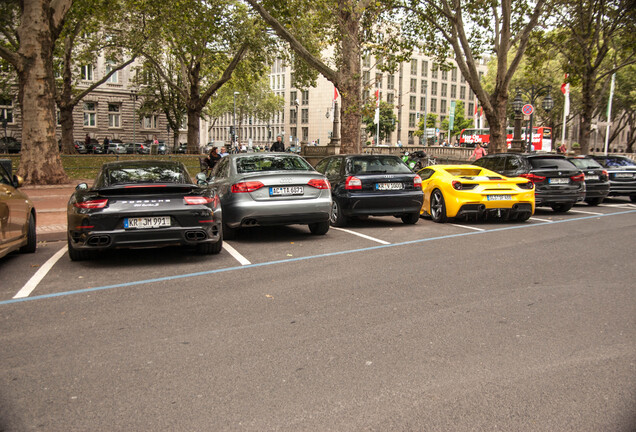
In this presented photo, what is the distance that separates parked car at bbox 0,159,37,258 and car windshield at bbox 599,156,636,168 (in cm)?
1741

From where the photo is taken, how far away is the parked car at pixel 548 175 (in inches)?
539

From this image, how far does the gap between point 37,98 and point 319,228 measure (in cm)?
1299

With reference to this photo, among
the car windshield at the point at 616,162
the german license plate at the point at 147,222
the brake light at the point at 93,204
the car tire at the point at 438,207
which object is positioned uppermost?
the car windshield at the point at 616,162

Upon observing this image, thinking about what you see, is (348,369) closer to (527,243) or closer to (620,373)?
(620,373)

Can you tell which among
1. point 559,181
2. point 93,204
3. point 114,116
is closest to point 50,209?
point 93,204

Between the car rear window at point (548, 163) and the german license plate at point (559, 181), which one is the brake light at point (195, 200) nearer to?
the car rear window at point (548, 163)

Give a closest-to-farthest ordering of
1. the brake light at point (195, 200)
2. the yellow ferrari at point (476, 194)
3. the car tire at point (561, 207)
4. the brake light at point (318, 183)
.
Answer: the brake light at point (195, 200) → the brake light at point (318, 183) → the yellow ferrari at point (476, 194) → the car tire at point (561, 207)

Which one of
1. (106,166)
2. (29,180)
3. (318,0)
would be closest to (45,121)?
(29,180)

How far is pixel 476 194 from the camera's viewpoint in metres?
11.6

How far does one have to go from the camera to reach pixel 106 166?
8.12 metres

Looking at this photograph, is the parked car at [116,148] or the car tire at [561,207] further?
the parked car at [116,148]

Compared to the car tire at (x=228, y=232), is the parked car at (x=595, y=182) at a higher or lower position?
higher

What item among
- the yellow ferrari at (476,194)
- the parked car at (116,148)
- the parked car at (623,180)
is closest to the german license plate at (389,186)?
the yellow ferrari at (476,194)

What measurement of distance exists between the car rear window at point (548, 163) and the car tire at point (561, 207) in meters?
1.02
